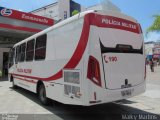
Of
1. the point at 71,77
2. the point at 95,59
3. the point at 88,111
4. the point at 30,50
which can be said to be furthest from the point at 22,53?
the point at 95,59

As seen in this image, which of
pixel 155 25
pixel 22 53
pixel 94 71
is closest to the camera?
pixel 94 71

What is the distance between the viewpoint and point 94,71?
6.61 meters

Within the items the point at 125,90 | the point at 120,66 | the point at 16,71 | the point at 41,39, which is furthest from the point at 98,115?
the point at 16,71

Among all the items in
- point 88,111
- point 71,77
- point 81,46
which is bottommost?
point 88,111

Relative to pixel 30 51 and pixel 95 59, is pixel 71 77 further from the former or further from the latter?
pixel 30 51

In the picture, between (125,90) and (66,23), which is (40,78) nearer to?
(66,23)

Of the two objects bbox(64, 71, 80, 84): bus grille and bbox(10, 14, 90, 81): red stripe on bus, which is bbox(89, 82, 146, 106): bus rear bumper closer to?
bbox(64, 71, 80, 84): bus grille

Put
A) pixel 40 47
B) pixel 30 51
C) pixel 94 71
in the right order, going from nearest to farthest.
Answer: pixel 94 71, pixel 40 47, pixel 30 51

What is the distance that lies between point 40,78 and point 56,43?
7.11 feet

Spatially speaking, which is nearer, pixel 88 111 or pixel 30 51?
pixel 88 111

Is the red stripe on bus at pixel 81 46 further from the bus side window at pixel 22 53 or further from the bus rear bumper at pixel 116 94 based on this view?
the bus side window at pixel 22 53

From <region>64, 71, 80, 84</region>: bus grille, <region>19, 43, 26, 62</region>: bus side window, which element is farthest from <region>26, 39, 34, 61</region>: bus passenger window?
<region>64, 71, 80, 84</region>: bus grille

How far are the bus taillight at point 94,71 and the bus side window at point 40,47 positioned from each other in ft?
11.1

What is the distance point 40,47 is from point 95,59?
13.3 feet
